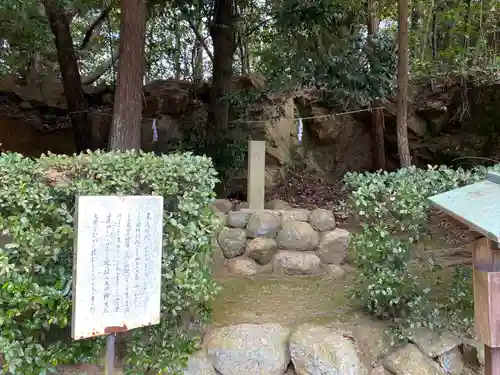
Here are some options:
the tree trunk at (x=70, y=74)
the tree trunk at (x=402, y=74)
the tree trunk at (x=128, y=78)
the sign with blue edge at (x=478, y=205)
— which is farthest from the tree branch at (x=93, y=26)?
the sign with blue edge at (x=478, y=205)

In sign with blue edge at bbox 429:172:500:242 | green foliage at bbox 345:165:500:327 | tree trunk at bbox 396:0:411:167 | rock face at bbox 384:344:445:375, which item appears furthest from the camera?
tree trunk at bbox 396:0:411:167

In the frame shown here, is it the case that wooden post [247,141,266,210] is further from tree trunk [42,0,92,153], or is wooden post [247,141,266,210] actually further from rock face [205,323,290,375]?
tree trunk [42,0,92,153]

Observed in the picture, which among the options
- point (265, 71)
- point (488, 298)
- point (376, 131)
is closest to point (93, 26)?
point (265, 71)

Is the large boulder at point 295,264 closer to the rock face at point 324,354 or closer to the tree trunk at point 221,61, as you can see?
the rock face at point 324,354

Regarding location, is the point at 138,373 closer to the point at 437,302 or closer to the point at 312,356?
the point at 312,356

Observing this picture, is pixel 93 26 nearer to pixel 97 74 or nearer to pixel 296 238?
pixel 97 74

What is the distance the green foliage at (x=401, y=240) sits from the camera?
307 centimetres

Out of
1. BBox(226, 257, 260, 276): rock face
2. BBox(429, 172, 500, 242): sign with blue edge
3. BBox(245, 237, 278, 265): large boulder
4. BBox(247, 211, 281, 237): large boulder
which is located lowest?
BBox(226, 257, 260, 276): rock face

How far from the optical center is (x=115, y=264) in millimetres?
2309

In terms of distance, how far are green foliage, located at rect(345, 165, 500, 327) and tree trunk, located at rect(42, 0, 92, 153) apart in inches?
223

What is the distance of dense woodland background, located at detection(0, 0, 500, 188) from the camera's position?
18.8ft

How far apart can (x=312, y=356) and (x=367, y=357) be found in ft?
1.37

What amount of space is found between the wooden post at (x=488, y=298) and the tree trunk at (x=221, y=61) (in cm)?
530

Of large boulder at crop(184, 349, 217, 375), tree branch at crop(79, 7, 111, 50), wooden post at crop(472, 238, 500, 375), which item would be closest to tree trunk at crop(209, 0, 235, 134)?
tree branch at crop(79, 7, 111, 50)
